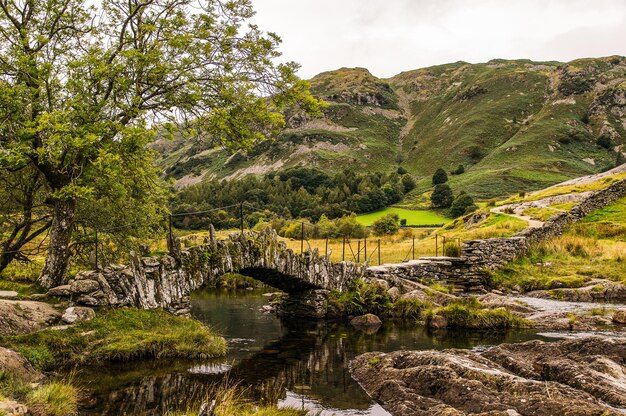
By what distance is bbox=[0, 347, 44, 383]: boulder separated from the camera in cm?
1051

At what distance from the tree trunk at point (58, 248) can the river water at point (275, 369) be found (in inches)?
183

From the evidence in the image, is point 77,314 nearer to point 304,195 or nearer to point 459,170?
point 304,195

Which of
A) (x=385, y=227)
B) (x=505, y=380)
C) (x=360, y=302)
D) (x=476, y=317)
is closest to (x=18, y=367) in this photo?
(x=505, y=380)

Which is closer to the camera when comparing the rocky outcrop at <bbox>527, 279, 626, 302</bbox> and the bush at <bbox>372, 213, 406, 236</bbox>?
the rocky outcrop at <bbox>527, 279, 626, 302</bbox>

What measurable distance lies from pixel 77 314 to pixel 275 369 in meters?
6.05

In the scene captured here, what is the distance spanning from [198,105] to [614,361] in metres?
15.1

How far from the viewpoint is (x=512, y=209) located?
49.0m

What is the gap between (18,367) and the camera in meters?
10.9

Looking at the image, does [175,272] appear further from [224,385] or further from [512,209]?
[512,209]

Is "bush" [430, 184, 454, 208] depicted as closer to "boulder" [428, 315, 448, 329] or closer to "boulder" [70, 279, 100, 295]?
"boulder" [428, 315, 448, 329]

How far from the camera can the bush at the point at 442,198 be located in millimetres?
102812

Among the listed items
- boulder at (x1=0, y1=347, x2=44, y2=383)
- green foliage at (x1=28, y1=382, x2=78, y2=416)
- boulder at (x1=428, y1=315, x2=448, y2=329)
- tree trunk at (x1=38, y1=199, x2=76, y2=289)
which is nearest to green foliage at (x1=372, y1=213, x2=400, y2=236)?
boulder at (x1=428, y1=315, x2=448, y2=329)

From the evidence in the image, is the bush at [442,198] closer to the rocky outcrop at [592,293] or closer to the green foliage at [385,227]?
the green foliage at [385,227]

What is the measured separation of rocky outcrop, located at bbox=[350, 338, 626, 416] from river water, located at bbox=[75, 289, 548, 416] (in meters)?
0.84
